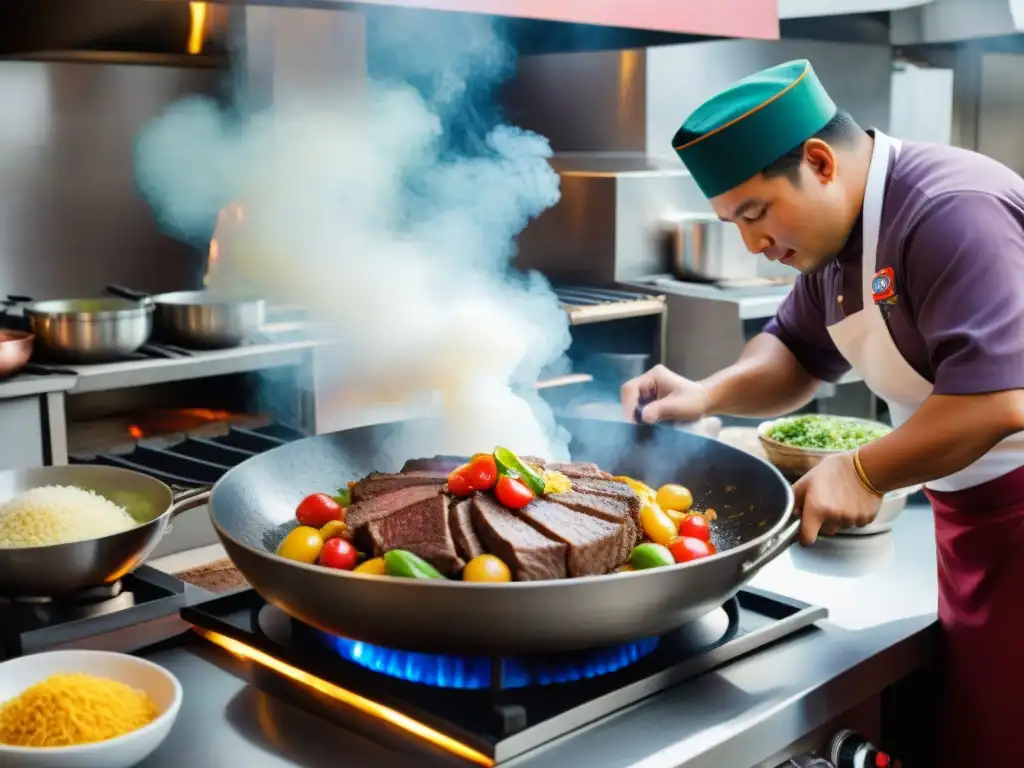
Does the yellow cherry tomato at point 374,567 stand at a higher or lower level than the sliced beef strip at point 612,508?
lower

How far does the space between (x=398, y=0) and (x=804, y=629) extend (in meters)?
1.30

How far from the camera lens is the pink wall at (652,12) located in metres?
2.13

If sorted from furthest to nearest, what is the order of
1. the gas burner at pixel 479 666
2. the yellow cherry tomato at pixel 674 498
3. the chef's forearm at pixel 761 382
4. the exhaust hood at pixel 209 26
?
the exhaust hood at pixel 209 26 → the chef's forearm at pixel 761 382 → the yellow cherry tomato at pixel 674 498 → the gas burner at pixel 479 666

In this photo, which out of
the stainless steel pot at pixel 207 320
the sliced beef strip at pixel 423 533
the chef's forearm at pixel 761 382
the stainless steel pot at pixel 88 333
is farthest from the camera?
the stainless steel pot at pixel 207 320

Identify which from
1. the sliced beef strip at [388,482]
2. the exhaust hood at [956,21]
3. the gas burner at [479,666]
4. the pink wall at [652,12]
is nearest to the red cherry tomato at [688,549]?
the gas burner at [479,666]

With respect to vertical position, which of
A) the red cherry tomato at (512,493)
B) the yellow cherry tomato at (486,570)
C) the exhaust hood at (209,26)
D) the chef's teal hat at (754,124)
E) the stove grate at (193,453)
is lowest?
the stove grate at (193,453)

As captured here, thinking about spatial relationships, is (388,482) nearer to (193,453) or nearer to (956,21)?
(193,453)

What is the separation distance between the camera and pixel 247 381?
3.82 m

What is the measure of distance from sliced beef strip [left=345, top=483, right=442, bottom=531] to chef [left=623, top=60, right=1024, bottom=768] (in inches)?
21.7

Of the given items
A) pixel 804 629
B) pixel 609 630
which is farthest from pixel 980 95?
pixel 609 630

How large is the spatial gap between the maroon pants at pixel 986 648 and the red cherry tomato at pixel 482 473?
73 cm

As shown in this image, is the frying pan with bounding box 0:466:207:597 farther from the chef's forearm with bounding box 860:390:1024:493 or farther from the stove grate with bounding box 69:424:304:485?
the stove grate with bounding box 69:424:304:485

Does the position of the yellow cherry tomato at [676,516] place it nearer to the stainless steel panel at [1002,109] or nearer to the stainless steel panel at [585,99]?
the stainless steel panel at [585,99]

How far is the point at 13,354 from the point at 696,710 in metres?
2.27
